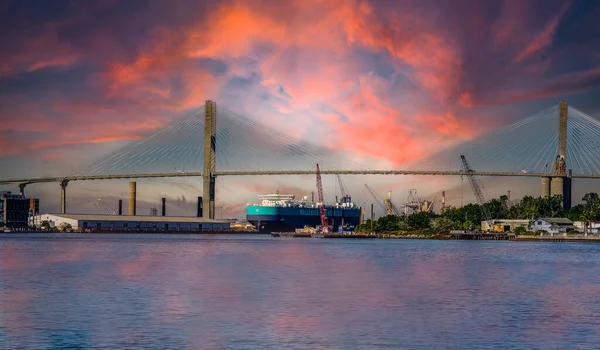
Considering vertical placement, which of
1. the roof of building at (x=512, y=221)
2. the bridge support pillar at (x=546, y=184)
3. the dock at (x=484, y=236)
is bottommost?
the dock at (x=484, y=236)

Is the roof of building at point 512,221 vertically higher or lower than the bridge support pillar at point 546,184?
lower

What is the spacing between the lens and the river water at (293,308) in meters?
25.7

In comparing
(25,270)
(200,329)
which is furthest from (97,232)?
(200,329)

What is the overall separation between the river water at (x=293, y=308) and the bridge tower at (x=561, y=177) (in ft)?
346

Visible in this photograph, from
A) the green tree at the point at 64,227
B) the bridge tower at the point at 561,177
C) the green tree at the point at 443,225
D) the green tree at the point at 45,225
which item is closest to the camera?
the bridge tower at the point at 561,177

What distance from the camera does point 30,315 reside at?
101 feet

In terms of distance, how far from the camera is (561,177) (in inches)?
6299

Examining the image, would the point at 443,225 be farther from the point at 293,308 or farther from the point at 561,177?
the point at 293,308

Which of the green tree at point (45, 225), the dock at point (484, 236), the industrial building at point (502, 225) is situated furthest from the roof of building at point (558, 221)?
the green tree at point (45, 225)

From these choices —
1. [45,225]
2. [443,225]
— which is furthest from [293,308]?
[45,225]

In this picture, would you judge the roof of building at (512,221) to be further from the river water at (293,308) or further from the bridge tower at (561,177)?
the river water at (293,308)

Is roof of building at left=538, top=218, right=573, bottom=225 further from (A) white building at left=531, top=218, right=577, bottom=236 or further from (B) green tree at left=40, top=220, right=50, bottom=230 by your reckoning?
(B) green tree at left=40, top=220, right=50, bottom=230

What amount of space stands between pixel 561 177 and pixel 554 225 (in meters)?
10.2

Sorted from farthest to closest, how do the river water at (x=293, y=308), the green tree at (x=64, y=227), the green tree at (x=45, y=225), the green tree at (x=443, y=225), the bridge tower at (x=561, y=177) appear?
the green tree at (x=443, y=225) → the green tree at (x=45, y=225) → the green tree at (x=64, y=227) → the bridge tower at (x=561, y=177) → the river water at (x=293, y=308)
